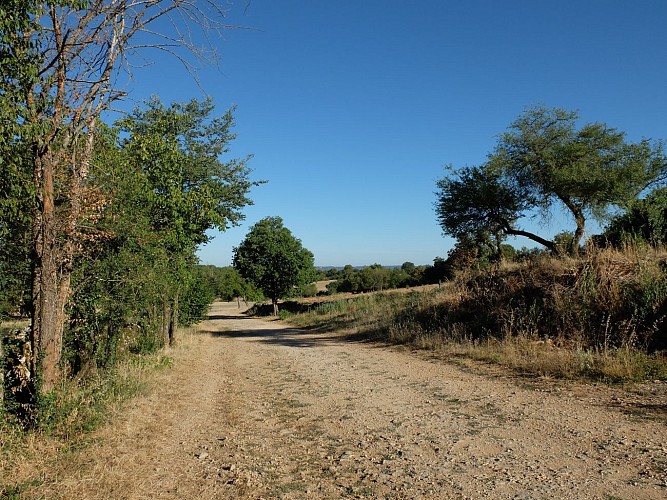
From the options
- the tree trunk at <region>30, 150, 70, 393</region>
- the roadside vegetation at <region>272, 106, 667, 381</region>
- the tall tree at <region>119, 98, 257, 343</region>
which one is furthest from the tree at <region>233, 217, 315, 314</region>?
the tree trunk at <region>30, 150, 70, 393</region>

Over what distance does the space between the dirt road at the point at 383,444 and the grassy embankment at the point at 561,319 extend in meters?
1.17

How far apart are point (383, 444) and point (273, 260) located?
3718 cm

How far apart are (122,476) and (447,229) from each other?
1860 centimetres

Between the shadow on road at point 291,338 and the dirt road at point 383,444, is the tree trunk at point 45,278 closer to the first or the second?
the dirt road at point 383,444

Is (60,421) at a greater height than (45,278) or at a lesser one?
lesser

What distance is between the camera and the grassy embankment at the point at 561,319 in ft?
27.4

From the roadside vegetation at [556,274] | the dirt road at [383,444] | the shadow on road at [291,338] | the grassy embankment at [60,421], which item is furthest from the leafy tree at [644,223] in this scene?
the grassy embankment at [60,421]

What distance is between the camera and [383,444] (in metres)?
5.24

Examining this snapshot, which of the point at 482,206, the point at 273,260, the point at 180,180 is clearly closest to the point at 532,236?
the point at 482,206

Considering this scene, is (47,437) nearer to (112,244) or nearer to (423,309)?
(112,244)

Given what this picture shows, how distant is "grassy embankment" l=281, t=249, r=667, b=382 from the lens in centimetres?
836

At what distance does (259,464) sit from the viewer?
485cm

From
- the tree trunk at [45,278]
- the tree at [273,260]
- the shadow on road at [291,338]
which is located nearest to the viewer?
the tree trunk at [45,278]

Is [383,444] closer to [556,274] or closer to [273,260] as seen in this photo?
[556,274]
